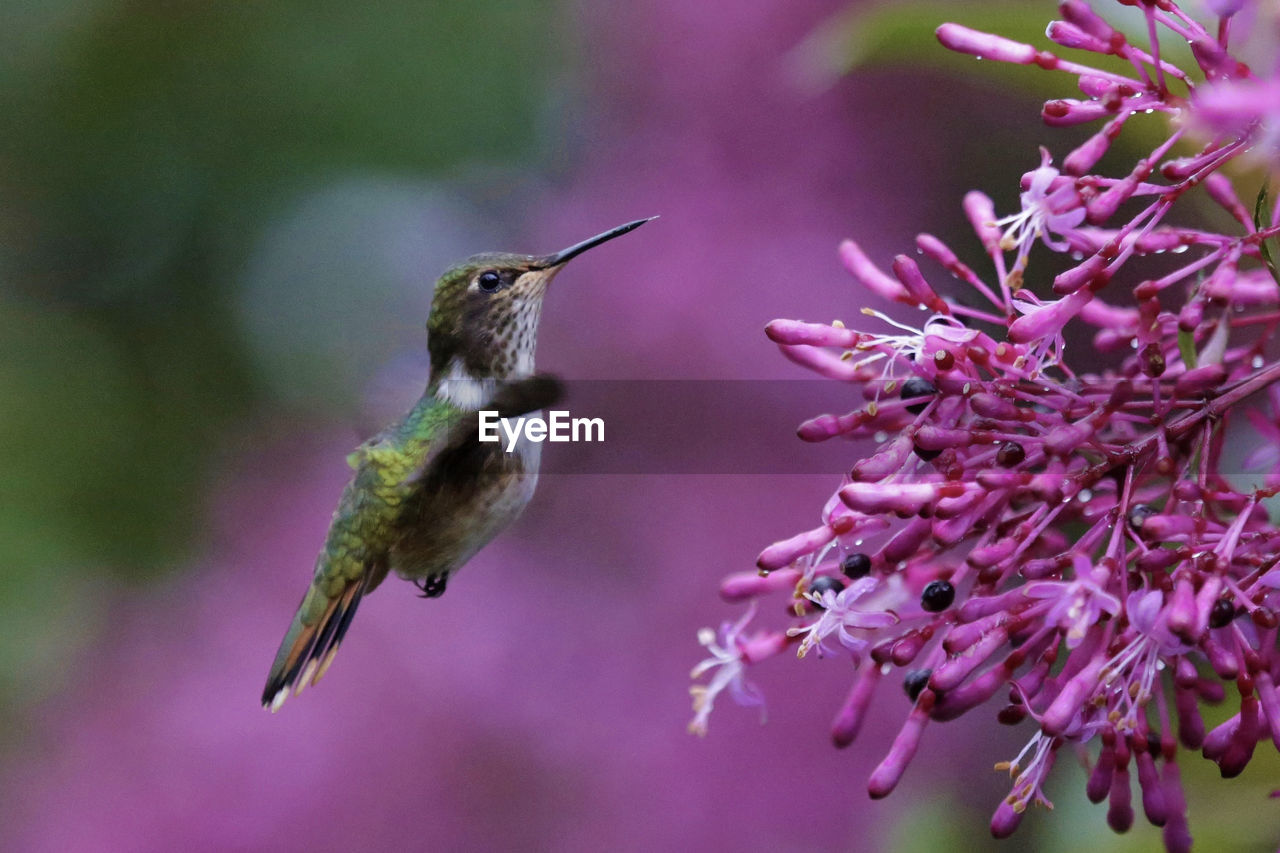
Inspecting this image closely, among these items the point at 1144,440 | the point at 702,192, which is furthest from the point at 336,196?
the point at 1144,440

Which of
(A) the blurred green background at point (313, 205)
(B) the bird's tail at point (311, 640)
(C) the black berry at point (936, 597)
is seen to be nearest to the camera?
(C) the black berry at point (936, 597)

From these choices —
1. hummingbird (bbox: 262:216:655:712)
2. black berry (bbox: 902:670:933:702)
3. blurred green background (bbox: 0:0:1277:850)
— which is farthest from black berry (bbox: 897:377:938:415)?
blurred green background (bbox: 0:0:1277:850)

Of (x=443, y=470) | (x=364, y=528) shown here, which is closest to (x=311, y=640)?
(x=364, y=528)

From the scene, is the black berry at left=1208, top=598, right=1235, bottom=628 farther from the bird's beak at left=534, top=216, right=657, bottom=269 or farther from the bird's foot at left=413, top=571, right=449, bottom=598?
the bird's foot at left=413, top=571, right=449, bottom=598

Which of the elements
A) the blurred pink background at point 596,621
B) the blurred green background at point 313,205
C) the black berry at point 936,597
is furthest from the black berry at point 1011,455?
the blurred green background at point 313,205

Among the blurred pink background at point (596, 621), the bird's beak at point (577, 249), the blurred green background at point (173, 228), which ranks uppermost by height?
the blurred green background at point (173, 228)

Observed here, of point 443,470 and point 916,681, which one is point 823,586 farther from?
point 443,470

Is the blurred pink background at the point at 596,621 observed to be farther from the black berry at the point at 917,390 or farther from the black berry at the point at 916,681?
the black berry at the point at 917,390
